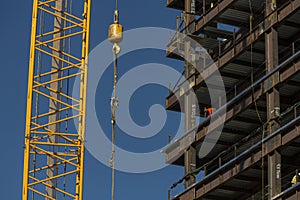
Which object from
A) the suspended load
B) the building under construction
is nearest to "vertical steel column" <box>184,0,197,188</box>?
the building under construction

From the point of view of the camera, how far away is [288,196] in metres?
90.2

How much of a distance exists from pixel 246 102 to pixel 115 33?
629 inches

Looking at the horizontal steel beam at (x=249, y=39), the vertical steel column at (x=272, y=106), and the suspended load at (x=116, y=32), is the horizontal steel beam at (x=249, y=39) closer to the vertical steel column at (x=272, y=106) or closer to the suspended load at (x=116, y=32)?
the vertical steel column at (x=272, y=106)

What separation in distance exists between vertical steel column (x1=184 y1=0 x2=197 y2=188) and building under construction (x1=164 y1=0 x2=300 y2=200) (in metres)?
0.08

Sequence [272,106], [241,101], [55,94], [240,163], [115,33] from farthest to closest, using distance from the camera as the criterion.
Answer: [55,94] < [241,101] < [240,163] < [272,106] < [115,33]

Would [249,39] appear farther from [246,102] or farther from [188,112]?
[188,112]

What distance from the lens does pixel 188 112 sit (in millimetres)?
112188

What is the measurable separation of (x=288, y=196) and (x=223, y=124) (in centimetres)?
1552

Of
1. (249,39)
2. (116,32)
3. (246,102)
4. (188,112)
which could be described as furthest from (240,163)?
(116,32)

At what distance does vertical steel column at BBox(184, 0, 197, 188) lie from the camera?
358 feet

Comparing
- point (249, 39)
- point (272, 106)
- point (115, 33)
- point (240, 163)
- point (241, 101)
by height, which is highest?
point (249, 39)

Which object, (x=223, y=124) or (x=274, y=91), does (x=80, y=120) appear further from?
(x=274, y=91)

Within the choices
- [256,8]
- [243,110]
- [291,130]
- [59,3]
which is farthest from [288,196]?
[59,3]

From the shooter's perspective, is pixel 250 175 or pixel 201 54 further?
pixel 201 54
